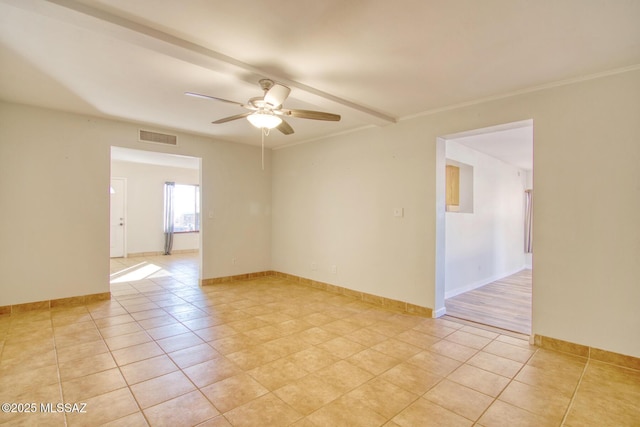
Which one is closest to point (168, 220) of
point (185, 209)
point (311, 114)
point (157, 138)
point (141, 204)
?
point (185, 209)

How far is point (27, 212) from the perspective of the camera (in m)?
3.86

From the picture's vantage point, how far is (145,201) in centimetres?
867

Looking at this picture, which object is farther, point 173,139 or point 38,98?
point 173,139

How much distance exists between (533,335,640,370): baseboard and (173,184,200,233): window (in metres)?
8.56

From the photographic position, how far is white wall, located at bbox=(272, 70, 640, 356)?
8.71 feet

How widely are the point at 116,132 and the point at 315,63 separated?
3409 millimetres

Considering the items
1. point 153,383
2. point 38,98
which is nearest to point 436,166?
point 153,383

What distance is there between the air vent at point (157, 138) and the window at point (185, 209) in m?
4.67

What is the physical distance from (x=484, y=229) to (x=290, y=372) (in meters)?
4.74

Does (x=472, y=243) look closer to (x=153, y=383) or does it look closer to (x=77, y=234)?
(x=153, y=383)

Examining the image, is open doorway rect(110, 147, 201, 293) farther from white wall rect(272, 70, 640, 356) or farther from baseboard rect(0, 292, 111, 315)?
white wall rect(272, 70, 640, 356)

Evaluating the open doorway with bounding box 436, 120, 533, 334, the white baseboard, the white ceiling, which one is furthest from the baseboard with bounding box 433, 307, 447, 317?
the white ceiling

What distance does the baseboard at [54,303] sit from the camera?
3775mm

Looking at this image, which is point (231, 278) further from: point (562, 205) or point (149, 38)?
point (562, 205)
